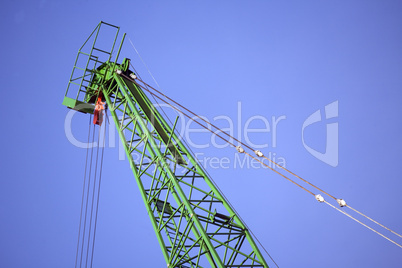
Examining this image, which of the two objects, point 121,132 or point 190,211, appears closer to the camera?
point 190,211

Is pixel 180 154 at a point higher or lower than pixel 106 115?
lower

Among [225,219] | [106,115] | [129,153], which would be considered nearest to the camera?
[225,219]

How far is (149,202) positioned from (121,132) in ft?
12.2

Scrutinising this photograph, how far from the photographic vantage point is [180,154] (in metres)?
22.5

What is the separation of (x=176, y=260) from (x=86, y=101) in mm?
9950

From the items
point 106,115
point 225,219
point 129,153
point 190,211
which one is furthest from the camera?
point 106,115

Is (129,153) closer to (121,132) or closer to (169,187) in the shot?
(121,132)

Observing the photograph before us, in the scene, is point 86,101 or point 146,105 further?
point 86,101

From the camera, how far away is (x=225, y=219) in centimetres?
2169

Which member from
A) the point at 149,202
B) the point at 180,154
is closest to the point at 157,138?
the point at 180,154

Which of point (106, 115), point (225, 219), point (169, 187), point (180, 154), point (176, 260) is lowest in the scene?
point (176, 260)

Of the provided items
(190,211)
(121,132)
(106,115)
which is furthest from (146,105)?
(190,211)

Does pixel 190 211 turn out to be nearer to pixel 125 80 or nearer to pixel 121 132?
pixel 121 132

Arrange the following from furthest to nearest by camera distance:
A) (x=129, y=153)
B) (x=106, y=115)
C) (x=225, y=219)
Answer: (x=106, y=115)
(x=129, y=153)
(x=225, y=219)
